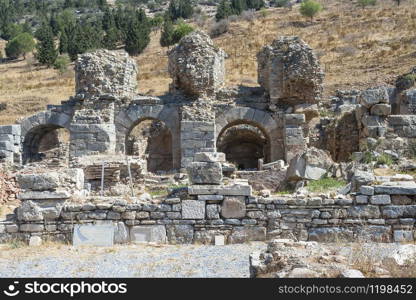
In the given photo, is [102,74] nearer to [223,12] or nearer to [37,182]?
[37,182]

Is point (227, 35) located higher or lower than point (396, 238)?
higher

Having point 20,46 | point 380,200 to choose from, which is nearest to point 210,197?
point 380,200

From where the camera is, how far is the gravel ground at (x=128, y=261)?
675 centimetres

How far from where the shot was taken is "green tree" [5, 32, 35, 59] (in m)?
53.2

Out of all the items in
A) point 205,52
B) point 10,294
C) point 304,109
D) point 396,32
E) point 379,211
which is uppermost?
point 396,32

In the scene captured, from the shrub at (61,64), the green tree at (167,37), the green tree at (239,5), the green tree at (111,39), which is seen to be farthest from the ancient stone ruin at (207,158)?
the green tree at (239,5)

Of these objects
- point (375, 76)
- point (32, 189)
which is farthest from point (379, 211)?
point (375, 76)

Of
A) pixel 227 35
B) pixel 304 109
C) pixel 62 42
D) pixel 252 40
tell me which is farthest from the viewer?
pixel 62 42

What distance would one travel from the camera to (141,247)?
27.3 feet

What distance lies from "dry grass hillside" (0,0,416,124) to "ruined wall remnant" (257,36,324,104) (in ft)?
32.5

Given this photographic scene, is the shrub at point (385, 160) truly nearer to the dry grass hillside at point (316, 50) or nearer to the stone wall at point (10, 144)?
the stone wall at point (10, 144)

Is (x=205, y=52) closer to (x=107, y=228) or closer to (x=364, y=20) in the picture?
(x=107, y=228)

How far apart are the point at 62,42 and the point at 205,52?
112ft

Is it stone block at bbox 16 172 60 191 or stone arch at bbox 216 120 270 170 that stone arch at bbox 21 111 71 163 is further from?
stone block at bbox 16 172 60 191
